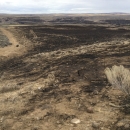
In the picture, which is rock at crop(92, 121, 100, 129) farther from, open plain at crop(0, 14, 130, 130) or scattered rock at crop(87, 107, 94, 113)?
scattered rock at crop(87, 107, 94, 113)

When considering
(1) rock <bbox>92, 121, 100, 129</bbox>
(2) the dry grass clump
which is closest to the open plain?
(1) rock <bbox>92, 121, 100, 129</bbox>

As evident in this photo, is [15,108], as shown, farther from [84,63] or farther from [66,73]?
[84,63]

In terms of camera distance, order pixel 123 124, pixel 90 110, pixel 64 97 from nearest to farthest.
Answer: pixel 123 124 → pixel 90 110 → pixel 64 97

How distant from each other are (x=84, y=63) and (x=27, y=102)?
5462mm

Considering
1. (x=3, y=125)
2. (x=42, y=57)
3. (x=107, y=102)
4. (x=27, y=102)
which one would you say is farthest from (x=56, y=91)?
(x=42, y=57)

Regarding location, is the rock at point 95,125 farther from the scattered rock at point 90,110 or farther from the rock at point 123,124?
the scattered rock at point 90,110

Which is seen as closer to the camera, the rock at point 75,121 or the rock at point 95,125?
the rock at point 95,125

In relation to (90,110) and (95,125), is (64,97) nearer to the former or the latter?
(90,110)

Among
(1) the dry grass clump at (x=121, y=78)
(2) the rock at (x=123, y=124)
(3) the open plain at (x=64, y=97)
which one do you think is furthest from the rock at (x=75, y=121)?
(1) the dry grass clump at (x=121, y=78)

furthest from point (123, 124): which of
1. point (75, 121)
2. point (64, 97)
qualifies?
point (64, 97)

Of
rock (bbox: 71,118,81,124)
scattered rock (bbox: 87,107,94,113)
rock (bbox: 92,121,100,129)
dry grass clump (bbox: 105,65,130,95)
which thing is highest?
dry grass clump (bbox: 105,65,130,95)

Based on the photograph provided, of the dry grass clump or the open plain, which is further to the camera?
the dry grass clump

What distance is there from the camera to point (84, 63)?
44.2 ft

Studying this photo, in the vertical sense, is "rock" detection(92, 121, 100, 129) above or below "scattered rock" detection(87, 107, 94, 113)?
below
